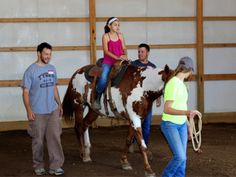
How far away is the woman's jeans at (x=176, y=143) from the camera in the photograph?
5.66 meters

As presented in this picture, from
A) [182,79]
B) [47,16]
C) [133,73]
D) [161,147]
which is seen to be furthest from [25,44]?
[182,79]

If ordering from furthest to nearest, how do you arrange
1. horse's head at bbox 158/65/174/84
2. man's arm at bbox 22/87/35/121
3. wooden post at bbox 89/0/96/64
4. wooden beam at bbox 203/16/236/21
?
wooden beam at bbox 203/16/236/21
wooden post at bbox 89/0/96/64
horse's head at bbox 158/65/174/84
man's arm at bbox 22/87/35/121

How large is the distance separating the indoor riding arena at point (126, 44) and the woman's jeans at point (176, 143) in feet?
15.0

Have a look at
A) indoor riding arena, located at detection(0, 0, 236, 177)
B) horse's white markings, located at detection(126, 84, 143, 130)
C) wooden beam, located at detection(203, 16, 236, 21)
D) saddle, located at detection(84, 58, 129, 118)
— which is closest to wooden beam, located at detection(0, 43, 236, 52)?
indoor riding arena, located at detection(0, 0, 236, 177)

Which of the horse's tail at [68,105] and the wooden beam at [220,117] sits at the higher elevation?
the horse's tail at [68,105]

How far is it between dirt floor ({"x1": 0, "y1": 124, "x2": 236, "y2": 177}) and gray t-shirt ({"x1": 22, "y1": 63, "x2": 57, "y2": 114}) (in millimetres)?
992

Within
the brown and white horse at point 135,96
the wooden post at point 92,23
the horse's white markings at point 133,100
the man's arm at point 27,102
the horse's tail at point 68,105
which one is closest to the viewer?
the man's arm at point 27,102

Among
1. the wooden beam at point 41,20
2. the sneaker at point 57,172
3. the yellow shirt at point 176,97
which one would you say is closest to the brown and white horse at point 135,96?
the sneaker at point 57,172

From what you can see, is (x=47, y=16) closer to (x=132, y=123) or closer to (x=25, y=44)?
(x=25, y=44)

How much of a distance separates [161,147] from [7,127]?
3996 millimetres

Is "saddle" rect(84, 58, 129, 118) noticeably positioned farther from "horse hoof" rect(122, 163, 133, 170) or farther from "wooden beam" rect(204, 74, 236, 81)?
"wooden beam" rect(204, 74, 236, 81)

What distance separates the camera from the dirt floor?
750 cm

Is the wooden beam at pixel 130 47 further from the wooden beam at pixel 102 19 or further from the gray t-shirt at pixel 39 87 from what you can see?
the gray t-shirt at pixel 39 87

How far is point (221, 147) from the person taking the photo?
936 cm
